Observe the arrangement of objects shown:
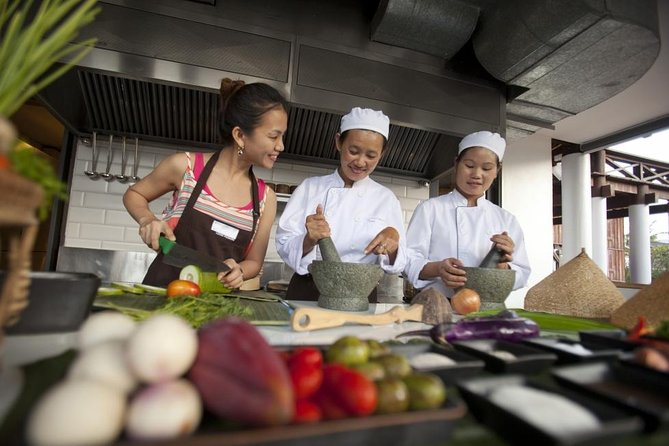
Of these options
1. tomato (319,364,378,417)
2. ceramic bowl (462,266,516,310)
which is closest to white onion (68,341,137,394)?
tomato (319,364,378,417)

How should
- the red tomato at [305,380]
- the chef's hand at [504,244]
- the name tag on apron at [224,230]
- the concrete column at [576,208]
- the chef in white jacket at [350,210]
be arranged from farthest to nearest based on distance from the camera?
1. the concrete column at [576,208]
2. the name tag on apron at [224,230]
3. the chef in white jacket at [350,210]
4. the chef's hand at [504,244]
5. the red tomato at [305,380]

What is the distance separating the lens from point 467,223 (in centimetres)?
199

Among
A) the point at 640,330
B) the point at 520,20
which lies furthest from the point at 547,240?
the point at 640,330

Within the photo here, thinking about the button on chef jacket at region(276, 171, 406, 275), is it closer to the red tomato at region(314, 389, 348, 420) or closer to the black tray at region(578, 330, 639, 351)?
the black tray at region(578, 330, 639, 351)

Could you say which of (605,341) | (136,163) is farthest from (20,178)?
(136,163)

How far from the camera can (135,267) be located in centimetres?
298

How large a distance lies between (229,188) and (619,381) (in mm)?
1816

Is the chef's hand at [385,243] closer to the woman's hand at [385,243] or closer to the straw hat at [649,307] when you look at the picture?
the woman's hand at [385,243]

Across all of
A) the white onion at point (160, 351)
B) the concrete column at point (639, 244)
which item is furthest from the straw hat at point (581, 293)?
the concrete column at point (639, 244)

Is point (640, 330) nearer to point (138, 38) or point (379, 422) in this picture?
point (379, 422)

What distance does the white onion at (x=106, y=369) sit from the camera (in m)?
0.40

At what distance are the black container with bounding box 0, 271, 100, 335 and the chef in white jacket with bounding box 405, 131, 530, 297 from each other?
1.36 meters

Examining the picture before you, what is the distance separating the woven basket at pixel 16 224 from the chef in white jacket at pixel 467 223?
4.97 feet

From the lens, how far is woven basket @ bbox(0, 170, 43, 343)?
0.39 metres
